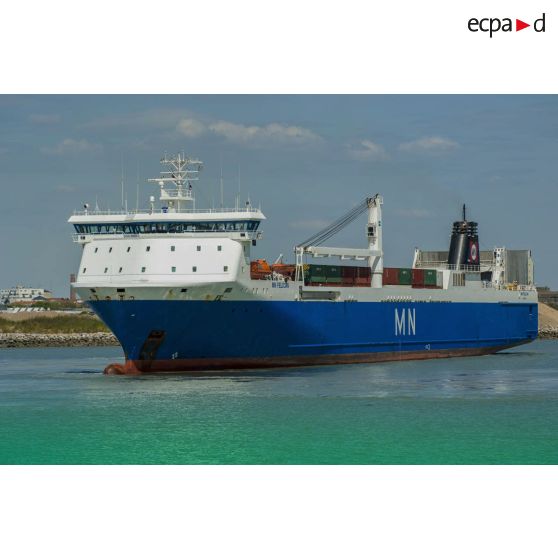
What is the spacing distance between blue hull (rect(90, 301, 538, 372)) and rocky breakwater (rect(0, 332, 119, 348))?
107 ft

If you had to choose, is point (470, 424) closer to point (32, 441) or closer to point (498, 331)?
point (32, 441)

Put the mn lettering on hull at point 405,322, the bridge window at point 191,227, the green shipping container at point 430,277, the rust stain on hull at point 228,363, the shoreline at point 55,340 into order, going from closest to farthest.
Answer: the rust stain on hull at point 228,363, the bridge window at point 191,227, the mn lettering on hull at point 405,322, the green shipping container at point 430,277, the shoreline at point 55,340

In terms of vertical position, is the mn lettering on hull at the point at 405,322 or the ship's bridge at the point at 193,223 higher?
the ship's bridge at the point at 193,223

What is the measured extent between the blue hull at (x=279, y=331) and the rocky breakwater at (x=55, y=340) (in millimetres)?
32631

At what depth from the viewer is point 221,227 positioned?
38.5 meters

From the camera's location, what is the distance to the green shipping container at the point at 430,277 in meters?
50.0

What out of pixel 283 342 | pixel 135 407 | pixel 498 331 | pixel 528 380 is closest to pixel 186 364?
pixel 283 342

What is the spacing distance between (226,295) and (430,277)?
15806mm

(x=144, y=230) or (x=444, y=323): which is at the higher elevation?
(x=144, y=230)

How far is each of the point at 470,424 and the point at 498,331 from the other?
29.3 m

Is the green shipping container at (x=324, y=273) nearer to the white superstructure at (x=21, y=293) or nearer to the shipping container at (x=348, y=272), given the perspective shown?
the shipping container at (x=348, y=272)

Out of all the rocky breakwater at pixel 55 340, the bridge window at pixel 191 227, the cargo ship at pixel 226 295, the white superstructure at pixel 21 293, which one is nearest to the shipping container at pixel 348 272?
the cargo ship at pixel 226 295

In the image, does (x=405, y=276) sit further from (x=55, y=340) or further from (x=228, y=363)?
(x=55, y=340)

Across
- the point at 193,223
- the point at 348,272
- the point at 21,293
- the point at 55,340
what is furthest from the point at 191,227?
the point at 21,293
